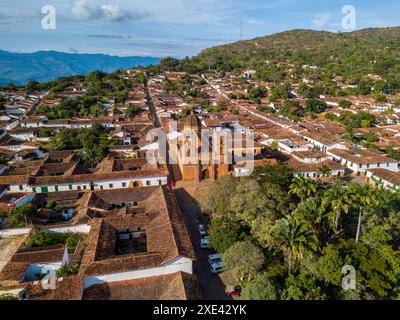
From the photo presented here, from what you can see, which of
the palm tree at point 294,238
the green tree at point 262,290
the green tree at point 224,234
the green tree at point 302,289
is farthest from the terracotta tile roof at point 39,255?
the green tree at point 302,289

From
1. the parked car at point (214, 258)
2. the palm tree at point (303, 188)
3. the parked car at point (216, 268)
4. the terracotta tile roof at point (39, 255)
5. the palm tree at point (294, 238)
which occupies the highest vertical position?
the palm tree at point (303, 188)

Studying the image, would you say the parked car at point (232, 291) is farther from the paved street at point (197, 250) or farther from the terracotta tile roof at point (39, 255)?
the terracotta tile roof at point (39, 255)

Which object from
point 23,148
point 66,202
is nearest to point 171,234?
point 66,202

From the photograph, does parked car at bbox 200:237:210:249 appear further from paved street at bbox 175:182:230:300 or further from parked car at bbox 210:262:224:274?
parked car at bbox 210:262:224:274

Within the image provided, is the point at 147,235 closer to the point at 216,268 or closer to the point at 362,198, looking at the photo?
the point at 216,268

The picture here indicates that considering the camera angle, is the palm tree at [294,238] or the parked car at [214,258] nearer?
the palm tree at [294,238]

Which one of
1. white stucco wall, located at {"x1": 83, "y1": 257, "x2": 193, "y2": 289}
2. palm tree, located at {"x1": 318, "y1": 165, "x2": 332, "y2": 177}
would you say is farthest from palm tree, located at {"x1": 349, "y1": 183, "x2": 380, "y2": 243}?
palm tree, located at {"x1": 318, "y1": 165, "x2": 332, "y2": 177}

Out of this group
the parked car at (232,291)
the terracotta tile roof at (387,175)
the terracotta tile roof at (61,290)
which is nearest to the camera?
the terracotta tile roof at (61,290)
